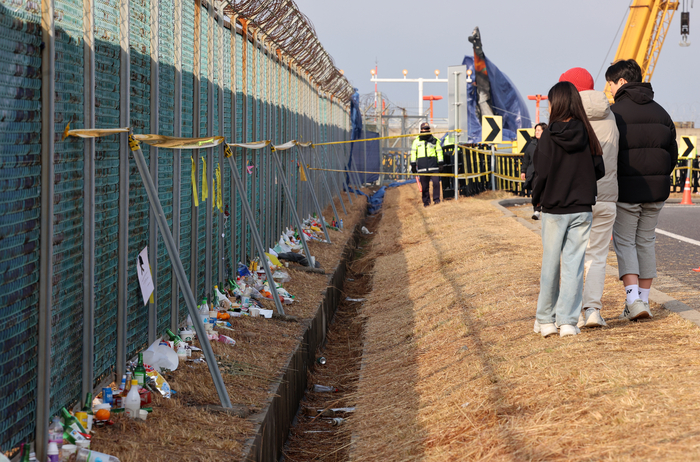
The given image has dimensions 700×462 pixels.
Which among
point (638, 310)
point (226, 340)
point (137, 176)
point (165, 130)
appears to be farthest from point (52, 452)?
point (638, 310)

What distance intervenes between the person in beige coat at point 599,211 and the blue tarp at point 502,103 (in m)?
23.6

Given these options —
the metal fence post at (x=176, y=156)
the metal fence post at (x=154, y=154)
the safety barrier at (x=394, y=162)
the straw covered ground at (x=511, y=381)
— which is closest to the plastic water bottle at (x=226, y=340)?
the metal fence post at (x=176, y=156)

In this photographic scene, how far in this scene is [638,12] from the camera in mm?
36531

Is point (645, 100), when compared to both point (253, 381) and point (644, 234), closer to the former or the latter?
point (644, 234)

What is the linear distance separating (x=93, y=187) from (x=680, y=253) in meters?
8.47

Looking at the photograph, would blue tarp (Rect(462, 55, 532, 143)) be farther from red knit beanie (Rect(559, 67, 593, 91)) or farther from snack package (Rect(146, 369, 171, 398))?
snack package (Rect(146, 369, 171, 398))

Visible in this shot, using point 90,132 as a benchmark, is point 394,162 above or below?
above

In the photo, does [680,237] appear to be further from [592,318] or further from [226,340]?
[226,340]

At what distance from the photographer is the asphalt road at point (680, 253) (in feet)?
25.3

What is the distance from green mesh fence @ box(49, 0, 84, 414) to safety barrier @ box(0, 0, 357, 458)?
10 millimetres

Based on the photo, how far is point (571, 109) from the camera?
550 cm

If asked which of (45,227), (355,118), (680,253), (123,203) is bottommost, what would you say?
(680,253)

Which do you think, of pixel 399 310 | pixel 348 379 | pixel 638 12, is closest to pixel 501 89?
pixel 638 12

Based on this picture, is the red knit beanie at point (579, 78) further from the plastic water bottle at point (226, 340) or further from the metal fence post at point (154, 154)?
the plastic water bottle at point (226, 340)
